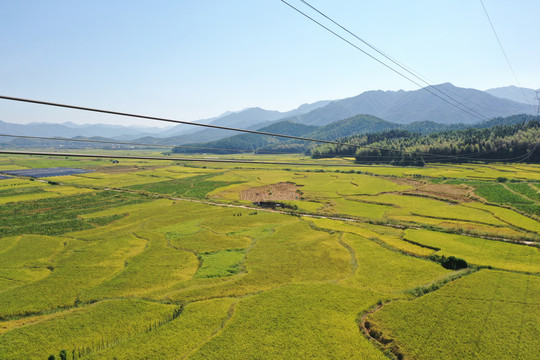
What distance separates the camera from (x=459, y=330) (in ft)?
52.7

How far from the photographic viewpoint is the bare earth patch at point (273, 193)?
2537 inches

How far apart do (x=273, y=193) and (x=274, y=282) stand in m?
47.0

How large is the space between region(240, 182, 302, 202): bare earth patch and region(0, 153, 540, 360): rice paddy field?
578 inches

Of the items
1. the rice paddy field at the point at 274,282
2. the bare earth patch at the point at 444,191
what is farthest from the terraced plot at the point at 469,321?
the bare earth patch at the point at 444,191

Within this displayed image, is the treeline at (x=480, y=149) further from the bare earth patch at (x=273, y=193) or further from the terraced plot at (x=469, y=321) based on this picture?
the terraced plot at (x=469, y=321)

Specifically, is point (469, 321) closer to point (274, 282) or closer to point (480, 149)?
point (274, 282)

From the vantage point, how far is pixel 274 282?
2294 centimetres

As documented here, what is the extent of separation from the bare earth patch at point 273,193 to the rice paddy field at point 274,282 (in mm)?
14684

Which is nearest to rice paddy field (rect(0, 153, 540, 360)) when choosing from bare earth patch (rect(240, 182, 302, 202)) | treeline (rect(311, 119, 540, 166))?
bare earth patch (rect(240, 182, 302, 202))

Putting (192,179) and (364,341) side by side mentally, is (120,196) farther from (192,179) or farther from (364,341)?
(364,341)

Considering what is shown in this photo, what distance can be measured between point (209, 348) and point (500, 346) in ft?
52.2

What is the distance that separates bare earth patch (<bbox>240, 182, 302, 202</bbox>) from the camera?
211ft

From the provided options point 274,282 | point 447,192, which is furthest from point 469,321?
point 447,192

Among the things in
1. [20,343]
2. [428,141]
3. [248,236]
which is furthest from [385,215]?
[428,141]
